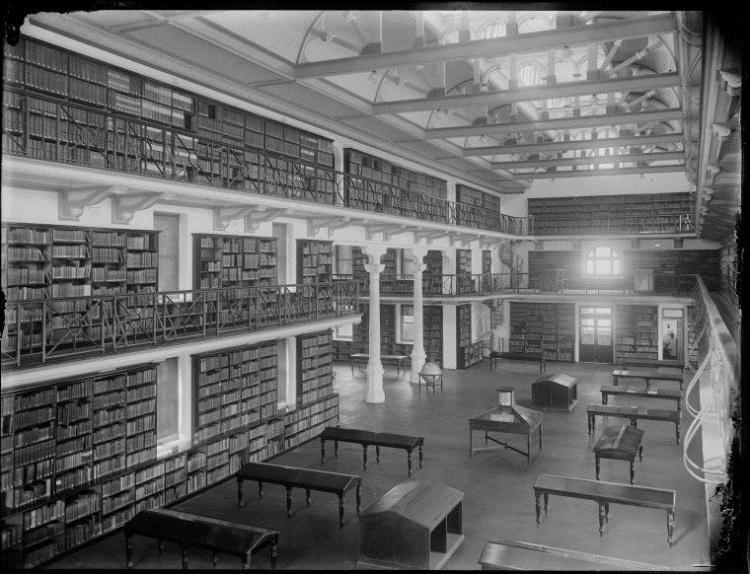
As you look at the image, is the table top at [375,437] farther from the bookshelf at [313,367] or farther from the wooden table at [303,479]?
the bookshelf at [313,367]

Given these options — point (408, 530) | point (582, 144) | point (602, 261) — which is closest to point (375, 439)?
point (408, 530)

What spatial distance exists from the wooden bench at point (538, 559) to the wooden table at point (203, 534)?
1.90 m

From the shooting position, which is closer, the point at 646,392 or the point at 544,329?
the point at 646,392

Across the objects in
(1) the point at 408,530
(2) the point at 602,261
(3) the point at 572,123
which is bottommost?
(1) the point at 408,530

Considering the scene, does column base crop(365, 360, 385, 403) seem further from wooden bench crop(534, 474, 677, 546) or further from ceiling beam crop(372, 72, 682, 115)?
wooden bench crop(534, 474, 677, 546)

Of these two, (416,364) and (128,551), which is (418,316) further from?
(128,551)

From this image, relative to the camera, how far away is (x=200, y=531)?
546 centimetres

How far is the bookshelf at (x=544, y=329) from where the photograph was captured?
19422 millimetres

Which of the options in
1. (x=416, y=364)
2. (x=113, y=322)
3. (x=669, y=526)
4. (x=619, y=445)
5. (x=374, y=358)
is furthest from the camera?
(x=416, y=364)

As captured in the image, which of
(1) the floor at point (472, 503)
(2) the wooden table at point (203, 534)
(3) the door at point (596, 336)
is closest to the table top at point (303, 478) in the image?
(1) the floor at point (472, 503)

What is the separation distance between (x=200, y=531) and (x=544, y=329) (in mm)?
16003

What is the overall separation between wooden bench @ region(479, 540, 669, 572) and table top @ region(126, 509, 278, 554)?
192cm

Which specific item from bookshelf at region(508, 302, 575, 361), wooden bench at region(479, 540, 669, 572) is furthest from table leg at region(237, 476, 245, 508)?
bookshelf at region(508, 302, 575, 361)

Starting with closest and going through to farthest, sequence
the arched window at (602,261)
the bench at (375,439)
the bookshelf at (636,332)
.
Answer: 1. the bench at (375,439)
2. the bookshelf at (636,332)
3. the arched window at (602,261)
